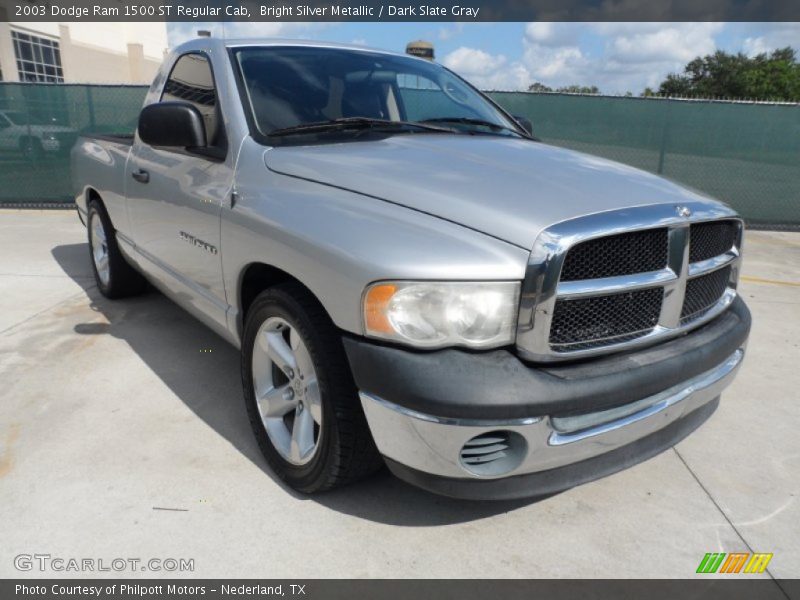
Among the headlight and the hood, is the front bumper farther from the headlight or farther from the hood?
the hood

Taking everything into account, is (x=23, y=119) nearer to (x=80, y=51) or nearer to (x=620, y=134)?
(x=620, y=134)

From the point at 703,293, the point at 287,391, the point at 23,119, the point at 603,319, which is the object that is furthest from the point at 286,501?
the point at 23,119

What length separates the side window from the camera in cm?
300

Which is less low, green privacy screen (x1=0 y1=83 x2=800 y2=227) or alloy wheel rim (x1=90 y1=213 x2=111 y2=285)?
green privacy screen (x1=0 y1=83 x2=800 y2=227)

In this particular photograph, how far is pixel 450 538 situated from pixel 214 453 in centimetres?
116

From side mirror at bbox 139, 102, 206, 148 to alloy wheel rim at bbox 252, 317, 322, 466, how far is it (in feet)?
3.17

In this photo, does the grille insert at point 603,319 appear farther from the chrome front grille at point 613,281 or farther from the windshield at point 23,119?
the windshield at point 23,119

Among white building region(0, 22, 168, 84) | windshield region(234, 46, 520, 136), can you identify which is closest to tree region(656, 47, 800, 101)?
white building region(0, 22, 168, 84)

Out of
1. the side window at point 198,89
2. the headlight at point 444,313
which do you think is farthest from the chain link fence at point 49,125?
the headlight at point 444,313

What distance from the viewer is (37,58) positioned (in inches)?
1167

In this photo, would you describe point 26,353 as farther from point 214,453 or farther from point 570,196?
point 570,196

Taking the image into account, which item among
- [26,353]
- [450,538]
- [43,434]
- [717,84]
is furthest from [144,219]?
[717,84]

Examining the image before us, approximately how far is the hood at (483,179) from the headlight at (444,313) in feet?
0.66

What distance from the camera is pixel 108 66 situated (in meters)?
37.2
